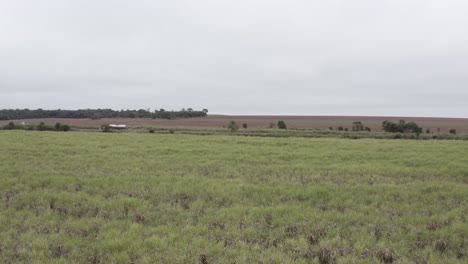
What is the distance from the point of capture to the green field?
264 inches

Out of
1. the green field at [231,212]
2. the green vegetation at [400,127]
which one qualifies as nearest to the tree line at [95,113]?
the green vegetation at [400,127]

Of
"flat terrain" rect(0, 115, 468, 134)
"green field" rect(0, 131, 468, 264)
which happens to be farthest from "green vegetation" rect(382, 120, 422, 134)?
"green field" rect(0, 131, 468, 264)

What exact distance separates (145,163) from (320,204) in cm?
932

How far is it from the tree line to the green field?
315 ft

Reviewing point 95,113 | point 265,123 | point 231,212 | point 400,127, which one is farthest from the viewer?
point 95,113

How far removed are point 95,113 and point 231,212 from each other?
4709 inches

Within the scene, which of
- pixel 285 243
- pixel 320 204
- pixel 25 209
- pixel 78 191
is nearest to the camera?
pixel 285 243

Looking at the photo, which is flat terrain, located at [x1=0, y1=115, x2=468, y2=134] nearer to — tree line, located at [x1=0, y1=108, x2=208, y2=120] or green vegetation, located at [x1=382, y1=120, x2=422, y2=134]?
green vegetation, located at [x1=382, y1=120, x2=422, y2=134]

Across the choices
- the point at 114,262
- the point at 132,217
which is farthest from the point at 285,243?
the point at 132,217

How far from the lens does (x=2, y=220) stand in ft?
27.7

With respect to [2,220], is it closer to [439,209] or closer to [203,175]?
[203,175]

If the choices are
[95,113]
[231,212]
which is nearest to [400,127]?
[231,212]

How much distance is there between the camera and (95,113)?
120500mm

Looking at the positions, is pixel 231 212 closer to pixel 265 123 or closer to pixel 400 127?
pixel 400 127
